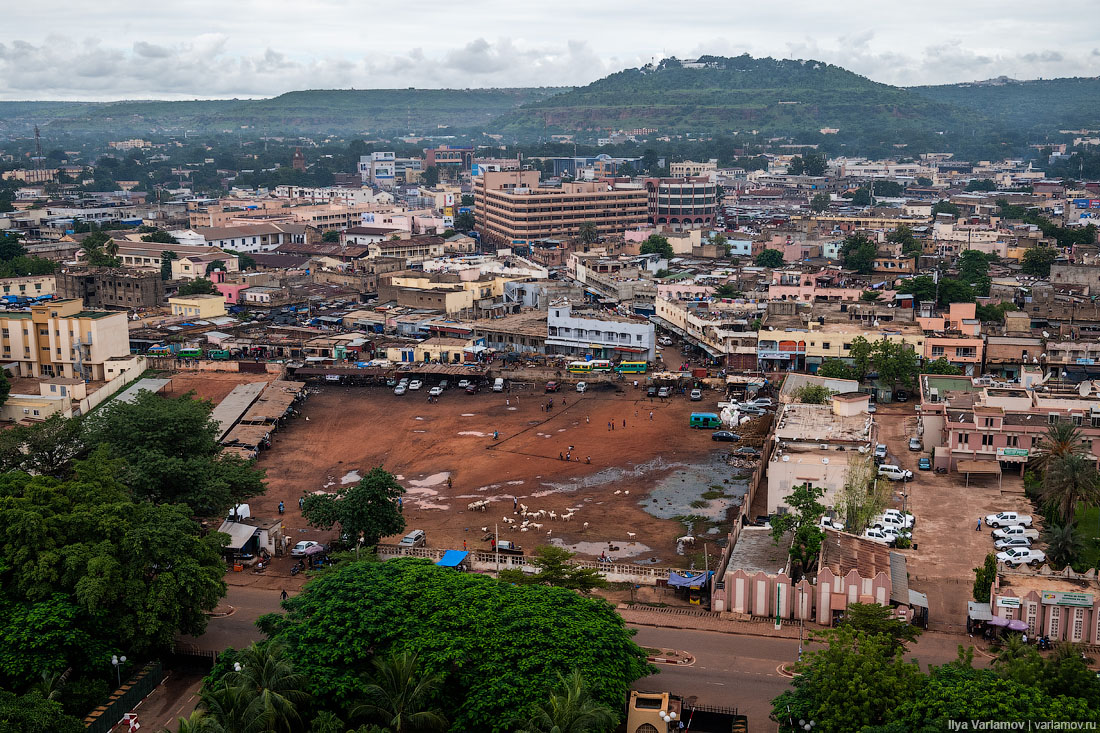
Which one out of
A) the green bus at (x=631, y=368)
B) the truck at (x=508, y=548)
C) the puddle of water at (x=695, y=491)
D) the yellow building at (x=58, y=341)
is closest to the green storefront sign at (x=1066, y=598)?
the puddle of water at (x=695, y=491)

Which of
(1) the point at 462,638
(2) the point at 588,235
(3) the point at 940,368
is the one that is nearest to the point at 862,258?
(2) the point at 588,235

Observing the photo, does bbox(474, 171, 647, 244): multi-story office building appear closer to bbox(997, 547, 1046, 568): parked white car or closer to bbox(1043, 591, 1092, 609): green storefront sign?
bbox(997, 547, 1046, 568): parked white car

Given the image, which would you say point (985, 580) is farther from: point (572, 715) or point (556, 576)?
point (572, 715)

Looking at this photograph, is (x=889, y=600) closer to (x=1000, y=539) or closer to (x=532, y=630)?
(x=1000, y=539)

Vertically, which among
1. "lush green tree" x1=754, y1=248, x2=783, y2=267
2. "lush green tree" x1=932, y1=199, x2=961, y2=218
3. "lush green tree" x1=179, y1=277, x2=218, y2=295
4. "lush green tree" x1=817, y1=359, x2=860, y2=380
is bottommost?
"lush green tree" x1=817, y1=359, x2=860, y2=380

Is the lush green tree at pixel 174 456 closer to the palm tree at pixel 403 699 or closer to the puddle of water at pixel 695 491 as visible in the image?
the palm tree at pixel 403 699

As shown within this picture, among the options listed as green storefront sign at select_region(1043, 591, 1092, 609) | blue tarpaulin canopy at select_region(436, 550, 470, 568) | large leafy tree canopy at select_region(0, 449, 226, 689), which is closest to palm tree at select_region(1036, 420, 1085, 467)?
green storefront sign at select_region(1043, 591, 1092, 609)
